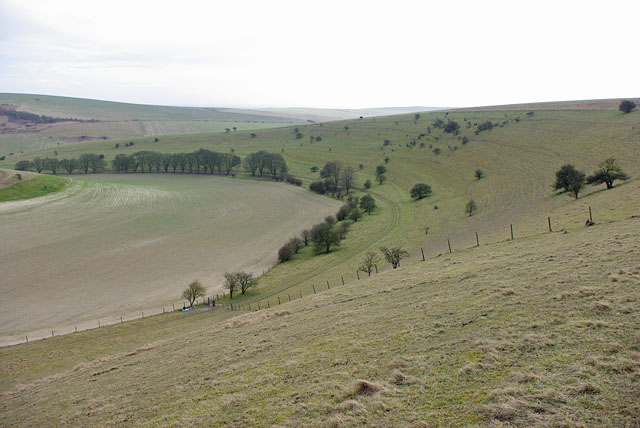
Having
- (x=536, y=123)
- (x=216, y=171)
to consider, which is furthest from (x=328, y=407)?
(x=216, y=171)

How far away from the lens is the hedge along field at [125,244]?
38469mm

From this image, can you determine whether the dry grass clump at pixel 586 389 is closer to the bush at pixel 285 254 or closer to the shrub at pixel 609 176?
the bush at pixel 285 254

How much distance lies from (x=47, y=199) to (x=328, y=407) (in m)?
89.4

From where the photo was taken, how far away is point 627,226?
986 inches

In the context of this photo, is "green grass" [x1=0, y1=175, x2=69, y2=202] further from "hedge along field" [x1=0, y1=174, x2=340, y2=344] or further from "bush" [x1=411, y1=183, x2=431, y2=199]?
"bush" [x1=411, y1=183, x2=431, y2=199]

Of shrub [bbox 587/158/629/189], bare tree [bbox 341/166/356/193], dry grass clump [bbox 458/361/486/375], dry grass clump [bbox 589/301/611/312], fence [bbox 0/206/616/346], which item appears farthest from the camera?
bare tree [bbox 341/166/356/193]

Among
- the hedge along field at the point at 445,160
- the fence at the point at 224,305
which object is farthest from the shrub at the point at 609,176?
the fence at the point at 224,305

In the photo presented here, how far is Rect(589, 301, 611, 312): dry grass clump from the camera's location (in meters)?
13.2

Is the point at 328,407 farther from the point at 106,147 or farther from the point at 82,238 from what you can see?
the point at 106,147

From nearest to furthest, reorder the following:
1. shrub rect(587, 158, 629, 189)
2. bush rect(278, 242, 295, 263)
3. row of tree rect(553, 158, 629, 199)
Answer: shrub rect(587, 158, 629, 189) → row of tree rect(553, 158, 629, 199) → bush rect(278, 242, 295, 263)

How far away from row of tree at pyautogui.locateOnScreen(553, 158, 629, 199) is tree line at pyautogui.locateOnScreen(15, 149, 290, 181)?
3079 inches

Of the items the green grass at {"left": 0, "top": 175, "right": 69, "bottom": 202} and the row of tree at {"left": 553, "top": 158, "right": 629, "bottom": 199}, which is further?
the green grass at {"left": 0, "top": 175, "right": 69, "bottom": 202}

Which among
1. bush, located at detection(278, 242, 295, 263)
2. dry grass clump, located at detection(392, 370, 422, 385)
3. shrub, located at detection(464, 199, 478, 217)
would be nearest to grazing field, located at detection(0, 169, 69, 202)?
bush, located at detection(278, 242, 295, 263)

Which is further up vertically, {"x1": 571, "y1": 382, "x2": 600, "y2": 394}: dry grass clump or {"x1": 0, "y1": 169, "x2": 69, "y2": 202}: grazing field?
{"x1": 0, "y1": 169, "x2": 69, "y2": 202}: grazing field
